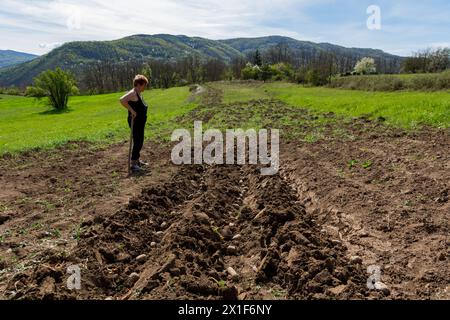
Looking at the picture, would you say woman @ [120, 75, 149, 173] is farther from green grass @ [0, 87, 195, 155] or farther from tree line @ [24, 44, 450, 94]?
tree line @ [24, 44, 450, 94]

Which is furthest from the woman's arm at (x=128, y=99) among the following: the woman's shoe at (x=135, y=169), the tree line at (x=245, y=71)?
A: the tree line at (x=245, y=71)

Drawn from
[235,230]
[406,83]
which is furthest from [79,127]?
[406,83]

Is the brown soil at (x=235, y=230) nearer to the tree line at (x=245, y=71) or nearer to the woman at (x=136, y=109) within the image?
the woman at (x=136, y=109)

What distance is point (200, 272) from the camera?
186 inches

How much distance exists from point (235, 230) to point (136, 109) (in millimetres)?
4946

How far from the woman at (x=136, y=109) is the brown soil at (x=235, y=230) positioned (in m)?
0.59

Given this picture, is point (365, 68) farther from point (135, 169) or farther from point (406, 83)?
point (135, 169)

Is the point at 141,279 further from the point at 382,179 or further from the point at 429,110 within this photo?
the point at 429,110

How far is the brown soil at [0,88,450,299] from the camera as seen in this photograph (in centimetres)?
444

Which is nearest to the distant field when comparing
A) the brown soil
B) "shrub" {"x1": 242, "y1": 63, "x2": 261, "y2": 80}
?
the brown soil

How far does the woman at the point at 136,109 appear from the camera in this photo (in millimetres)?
9602

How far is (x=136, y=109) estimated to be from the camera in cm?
986

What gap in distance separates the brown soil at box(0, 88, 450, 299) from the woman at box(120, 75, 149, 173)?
59 centimetres
